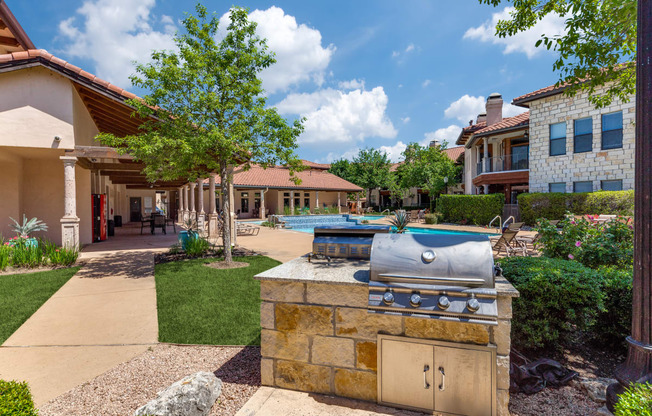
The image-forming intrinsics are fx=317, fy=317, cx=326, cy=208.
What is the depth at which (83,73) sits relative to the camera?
938 cm

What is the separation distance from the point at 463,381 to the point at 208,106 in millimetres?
8067

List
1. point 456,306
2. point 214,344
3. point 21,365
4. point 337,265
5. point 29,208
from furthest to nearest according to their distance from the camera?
point 29,208, point 214,344, point 21,365, point 337,265, point 456,306

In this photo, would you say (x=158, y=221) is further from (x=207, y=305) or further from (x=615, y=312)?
(x=615, y=312)

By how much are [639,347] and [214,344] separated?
4062mm

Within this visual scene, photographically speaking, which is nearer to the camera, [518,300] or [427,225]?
[518,300]

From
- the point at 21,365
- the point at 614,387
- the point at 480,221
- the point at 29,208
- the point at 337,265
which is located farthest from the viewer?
the point at 480,221

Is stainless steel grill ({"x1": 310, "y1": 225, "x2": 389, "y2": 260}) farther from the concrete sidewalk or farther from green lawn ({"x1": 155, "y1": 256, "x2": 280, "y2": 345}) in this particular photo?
the concrete sidewalk

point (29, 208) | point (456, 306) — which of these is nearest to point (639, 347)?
point (456, 306)

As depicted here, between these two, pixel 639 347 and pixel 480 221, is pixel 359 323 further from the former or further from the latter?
pixel 480 221

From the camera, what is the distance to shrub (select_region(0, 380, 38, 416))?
5.67 feet

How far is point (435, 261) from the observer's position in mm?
2430

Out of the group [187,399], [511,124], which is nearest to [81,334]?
[187,399]

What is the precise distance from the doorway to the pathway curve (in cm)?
2415

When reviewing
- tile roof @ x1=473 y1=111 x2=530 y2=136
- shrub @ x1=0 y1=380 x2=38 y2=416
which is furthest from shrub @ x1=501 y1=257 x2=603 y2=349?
tile roof @ x1=473 y1=111 x2=530 y2=136
